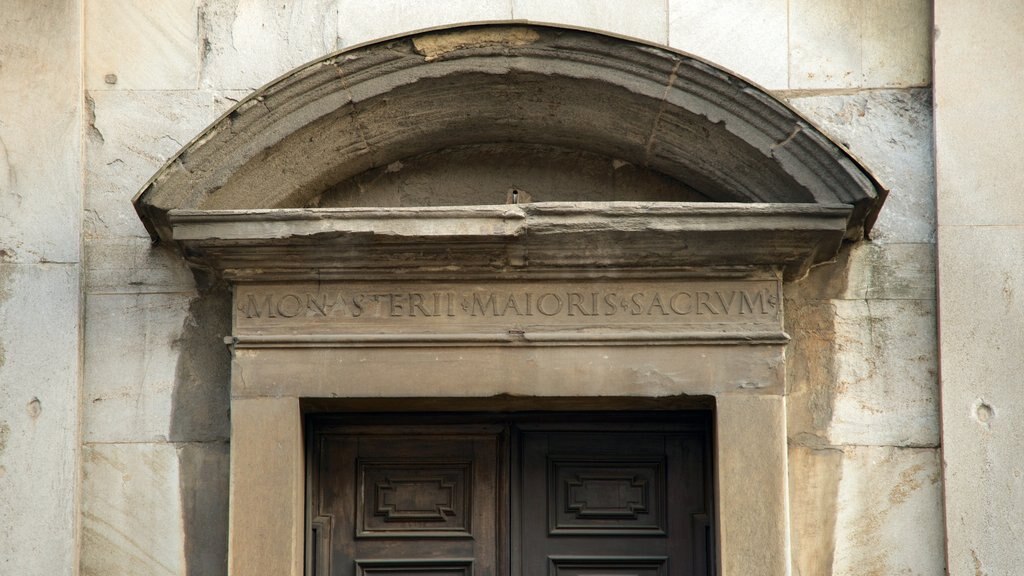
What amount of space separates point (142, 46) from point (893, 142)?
2.63m

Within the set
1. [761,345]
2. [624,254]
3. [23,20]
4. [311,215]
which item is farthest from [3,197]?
[761,345]

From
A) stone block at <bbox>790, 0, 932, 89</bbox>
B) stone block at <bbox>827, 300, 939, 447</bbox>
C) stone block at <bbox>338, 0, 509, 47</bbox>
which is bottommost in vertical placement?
stone block at <bbox>827, 300, 939, 447</bbox>

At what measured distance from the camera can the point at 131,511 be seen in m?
4.36

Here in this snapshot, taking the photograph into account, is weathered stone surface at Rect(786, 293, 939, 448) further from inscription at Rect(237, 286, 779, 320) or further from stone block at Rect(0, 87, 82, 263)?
stone block at Rect(0, 87, 82, 263)

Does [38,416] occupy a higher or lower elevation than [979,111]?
lower

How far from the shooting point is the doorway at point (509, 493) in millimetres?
4547

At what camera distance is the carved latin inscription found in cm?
434

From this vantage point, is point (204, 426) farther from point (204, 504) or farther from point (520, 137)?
point (520, 137)

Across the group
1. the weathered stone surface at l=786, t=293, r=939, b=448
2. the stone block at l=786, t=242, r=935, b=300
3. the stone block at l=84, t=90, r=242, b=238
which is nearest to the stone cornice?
the stone block at l=786, t=242, r=935, b=300

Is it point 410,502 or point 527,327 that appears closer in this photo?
point 527,327

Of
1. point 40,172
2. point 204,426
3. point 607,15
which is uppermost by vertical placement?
point 607,15

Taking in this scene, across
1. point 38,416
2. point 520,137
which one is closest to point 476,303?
point 520,137

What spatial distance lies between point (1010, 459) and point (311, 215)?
2364 millimetres

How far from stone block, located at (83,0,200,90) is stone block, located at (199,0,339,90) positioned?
56 mm
